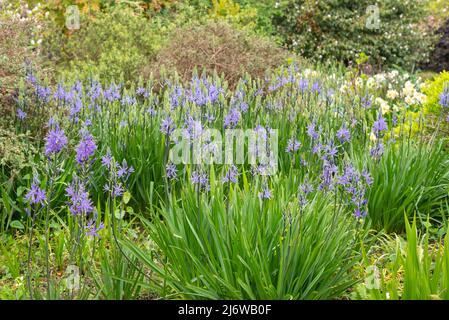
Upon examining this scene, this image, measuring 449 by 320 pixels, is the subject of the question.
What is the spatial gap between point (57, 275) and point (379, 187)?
7.95ft

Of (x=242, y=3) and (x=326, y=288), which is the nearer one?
(x=326, y=288)

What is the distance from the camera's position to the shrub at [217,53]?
29.4 ft

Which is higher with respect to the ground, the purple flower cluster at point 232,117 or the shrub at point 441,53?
the shrub at point 441,53

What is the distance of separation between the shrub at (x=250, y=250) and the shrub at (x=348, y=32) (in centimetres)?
1058

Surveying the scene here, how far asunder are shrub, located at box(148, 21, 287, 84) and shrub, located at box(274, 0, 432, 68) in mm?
4419

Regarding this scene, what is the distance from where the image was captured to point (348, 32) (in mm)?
14297

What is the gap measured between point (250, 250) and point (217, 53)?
6056 mm

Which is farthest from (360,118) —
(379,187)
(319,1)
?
(319,1)

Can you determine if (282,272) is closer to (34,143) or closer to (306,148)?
(306,148)

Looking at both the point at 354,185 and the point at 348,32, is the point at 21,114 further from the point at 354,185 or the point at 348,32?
the point at 348,32

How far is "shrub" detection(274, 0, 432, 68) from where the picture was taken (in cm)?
1405

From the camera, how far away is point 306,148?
17.7 ft

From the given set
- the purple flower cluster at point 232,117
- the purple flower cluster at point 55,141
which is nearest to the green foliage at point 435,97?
the purple flower cluster at point 232,117

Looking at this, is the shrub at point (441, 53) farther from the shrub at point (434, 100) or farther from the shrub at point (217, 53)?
the shrub at point (434, 100)
